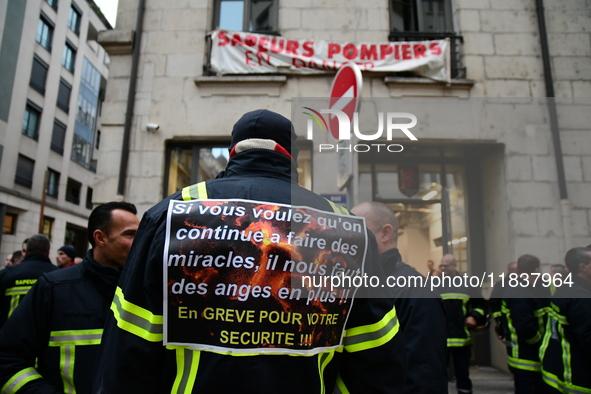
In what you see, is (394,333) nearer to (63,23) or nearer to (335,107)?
(335,107)

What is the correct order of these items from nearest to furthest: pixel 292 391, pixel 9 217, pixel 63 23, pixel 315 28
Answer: pixel 292 391 → pixel 315 28 → pixel 9 217 → pixel 63 23

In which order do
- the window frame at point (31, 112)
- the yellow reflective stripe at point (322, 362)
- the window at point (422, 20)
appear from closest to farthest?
the yellow reflective stripe at point (322, 362), the window at point (422, 20), the window frame at point (31, 112)

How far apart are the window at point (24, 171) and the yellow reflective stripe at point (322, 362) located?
2637 cm

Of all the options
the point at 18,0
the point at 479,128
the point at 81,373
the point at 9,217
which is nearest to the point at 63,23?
the point at 18,0

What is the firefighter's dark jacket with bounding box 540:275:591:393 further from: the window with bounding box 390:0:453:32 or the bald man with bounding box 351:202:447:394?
the window with bounding box 390:0:453:32

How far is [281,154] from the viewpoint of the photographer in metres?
1.67

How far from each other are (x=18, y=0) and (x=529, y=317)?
28252mm

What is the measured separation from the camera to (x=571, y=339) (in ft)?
11.0

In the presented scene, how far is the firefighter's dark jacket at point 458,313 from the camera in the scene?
5.89 m

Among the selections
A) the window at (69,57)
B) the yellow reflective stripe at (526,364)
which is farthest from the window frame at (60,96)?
the yellow reflective stripe at (526,364)

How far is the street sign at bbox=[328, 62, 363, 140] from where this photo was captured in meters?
3.89

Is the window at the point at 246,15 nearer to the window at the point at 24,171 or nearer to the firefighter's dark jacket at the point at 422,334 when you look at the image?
the firefighter's dark jacket at the point at 422,334

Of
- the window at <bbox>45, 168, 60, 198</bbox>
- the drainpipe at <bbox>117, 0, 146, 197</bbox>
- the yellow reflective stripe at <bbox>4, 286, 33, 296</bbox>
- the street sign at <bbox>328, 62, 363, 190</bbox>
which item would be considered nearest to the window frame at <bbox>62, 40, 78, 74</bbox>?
the window at <bbox>45, 168, 60, 198</bbox>

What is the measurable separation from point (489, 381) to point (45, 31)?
28848 mm
